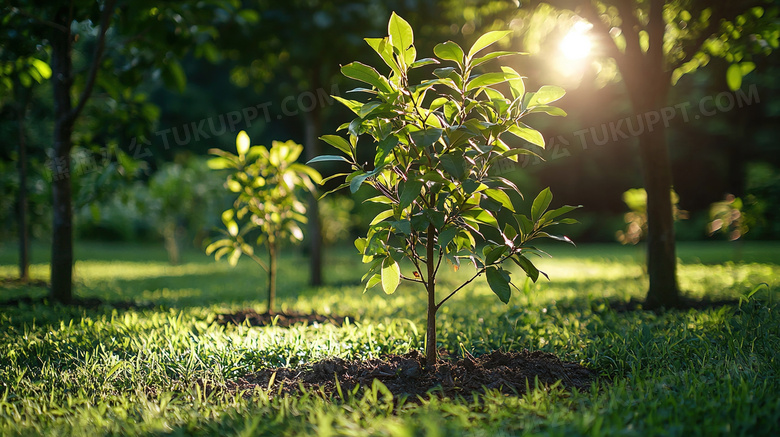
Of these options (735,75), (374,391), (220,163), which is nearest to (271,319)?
(220,163)

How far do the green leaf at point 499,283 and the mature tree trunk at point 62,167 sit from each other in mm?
3696

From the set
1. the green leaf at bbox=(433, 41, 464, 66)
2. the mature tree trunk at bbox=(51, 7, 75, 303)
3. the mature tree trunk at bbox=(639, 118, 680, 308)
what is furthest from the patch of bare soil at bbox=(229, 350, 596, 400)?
the mature tree trunk at bbox=(51, 7, 75, 303)

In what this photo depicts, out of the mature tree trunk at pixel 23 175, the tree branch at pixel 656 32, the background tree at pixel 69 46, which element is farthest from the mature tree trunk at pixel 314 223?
the tree branch at pixel 656 32

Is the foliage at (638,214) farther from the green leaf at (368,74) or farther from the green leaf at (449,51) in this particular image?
the green leaf at (368,74)

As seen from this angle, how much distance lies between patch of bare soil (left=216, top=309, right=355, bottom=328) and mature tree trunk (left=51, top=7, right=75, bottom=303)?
1573mm

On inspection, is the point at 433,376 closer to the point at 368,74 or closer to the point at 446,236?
the point at 446,236

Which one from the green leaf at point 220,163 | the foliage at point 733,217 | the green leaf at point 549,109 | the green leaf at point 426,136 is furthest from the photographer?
the foliage at point 733,217

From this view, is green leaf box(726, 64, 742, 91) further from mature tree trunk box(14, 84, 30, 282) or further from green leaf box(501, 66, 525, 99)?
mature tree trunk box(14, 84, 30, 282)

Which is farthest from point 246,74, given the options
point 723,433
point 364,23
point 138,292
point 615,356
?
point 723,433

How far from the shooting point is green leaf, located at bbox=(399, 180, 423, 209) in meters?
1.85

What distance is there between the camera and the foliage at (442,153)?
1.88 m

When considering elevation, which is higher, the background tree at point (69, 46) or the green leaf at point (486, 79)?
the background tree at point (69, 46)

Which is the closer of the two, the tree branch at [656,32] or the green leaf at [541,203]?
the green leaf at [541,203]

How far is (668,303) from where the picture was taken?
384 cm
